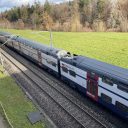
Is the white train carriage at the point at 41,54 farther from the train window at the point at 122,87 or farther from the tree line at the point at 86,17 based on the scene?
the tree line at the point at 86,17

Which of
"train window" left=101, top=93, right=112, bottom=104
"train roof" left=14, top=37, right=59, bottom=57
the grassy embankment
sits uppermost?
"train roof" left=14, top=37, right=59, bottom=57

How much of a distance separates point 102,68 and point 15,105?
356 inches

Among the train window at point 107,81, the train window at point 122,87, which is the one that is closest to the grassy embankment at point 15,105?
the train window at point 107,81

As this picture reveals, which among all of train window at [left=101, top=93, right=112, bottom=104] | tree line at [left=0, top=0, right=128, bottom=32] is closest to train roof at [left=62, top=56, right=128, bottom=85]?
train window at [left=101, top=93, right=112, bottom=104]

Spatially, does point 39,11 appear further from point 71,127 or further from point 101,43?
point 71,127

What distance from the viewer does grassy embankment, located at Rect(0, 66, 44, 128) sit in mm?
20609

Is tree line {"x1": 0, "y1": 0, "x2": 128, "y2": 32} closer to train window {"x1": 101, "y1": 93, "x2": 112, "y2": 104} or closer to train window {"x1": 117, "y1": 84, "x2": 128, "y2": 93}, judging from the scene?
train window {"x1": 101, "y1": 93, "x2": 112, "y2": 104}

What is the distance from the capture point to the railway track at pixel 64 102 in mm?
20062

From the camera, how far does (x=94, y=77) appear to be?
68.6ft

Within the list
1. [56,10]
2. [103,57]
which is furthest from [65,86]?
[56,10]

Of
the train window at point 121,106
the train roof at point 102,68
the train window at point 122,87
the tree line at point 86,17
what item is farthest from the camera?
the tree line at point 86,17

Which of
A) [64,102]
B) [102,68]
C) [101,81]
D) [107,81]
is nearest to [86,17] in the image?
[64,102]

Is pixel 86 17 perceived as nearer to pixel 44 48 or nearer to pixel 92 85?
pixel 44 48

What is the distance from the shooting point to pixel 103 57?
42.2m
